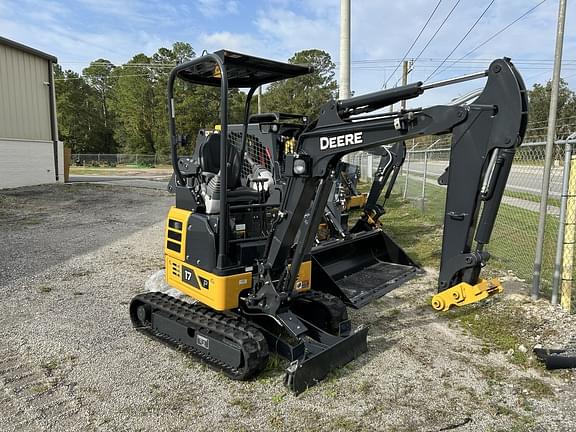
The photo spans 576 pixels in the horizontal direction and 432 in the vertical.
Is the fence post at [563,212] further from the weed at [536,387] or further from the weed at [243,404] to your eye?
the weed at [243,404]

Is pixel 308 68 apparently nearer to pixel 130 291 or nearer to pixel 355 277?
pixel 355 277

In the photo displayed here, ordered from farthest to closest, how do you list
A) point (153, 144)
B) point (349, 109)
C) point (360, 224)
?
point (153, 144), point (360, 224), point (349, 109)

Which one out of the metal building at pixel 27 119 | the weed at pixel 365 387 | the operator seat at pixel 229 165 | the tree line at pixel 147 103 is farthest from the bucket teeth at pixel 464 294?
the tree line at pixel 147 103

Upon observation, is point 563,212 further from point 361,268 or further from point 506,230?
point 506,230

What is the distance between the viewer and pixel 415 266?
7367mm

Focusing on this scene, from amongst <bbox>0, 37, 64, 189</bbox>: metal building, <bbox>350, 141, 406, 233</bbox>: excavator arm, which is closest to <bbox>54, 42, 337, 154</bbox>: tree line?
<bbox>0, 37, 64, 189</bbox>: metal building

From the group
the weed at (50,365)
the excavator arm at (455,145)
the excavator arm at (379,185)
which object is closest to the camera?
the excavator arm at (455,145)

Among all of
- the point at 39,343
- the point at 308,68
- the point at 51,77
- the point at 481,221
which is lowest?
the point at 39,343

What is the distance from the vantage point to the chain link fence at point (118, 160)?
171 feet

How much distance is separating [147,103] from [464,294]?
181 feet

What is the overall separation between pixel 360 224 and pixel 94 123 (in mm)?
56528

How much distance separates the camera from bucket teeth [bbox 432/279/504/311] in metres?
3.15

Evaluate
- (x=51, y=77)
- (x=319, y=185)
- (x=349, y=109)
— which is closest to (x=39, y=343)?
(x=319, y=185)

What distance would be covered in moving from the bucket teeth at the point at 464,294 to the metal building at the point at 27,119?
21.6m
